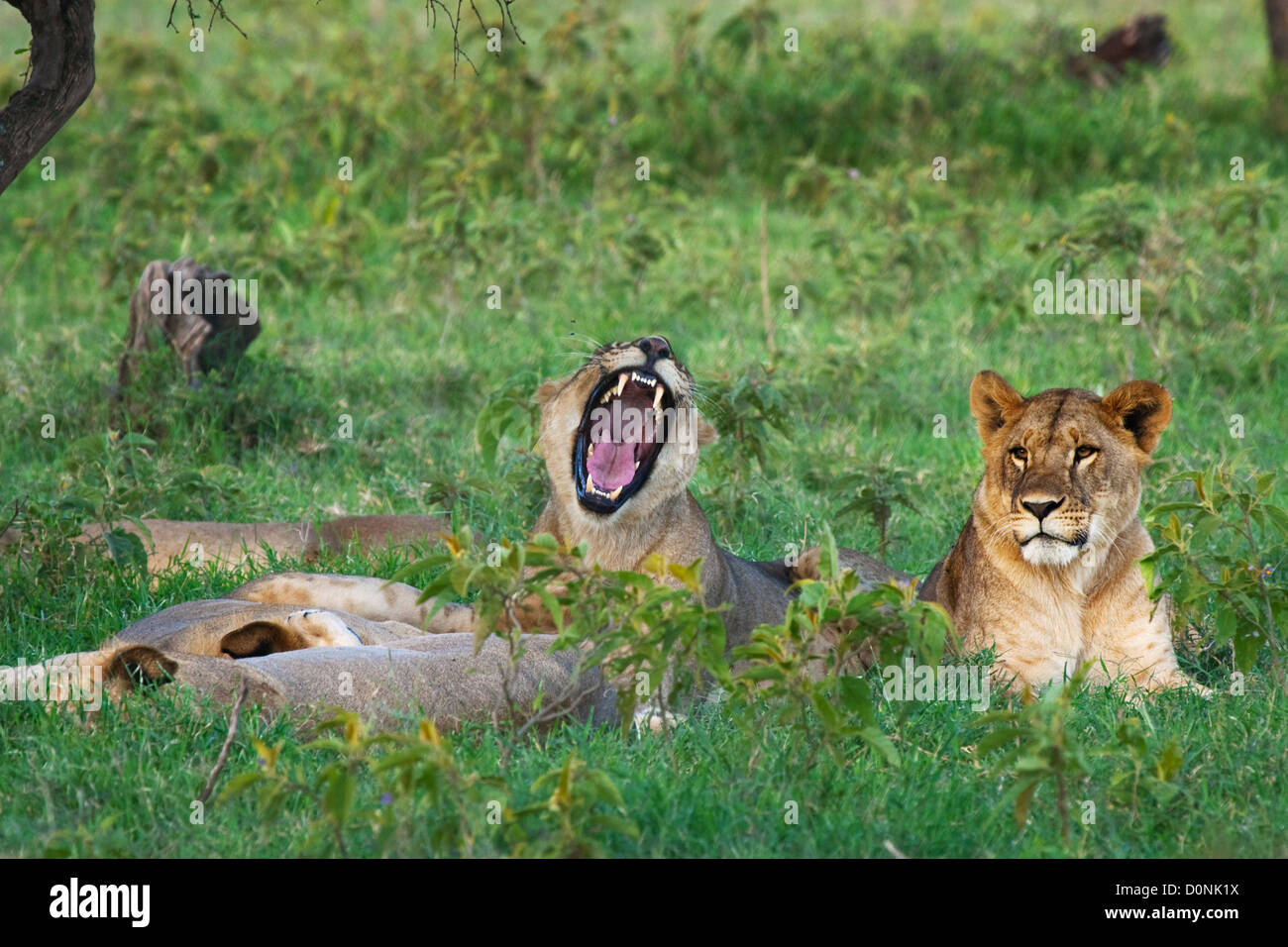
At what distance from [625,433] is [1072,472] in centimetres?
124

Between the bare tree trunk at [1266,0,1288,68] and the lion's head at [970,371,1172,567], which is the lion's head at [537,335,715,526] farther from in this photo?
the bare tree trunk at [1266,0,1288,68]

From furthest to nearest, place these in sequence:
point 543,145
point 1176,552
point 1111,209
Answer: point 543,145 → point 1111,209 → point 1176,552

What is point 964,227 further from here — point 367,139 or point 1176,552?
point 1176,552

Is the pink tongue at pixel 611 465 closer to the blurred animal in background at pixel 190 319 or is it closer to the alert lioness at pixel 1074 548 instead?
the alert lioness at pixel 1074 548

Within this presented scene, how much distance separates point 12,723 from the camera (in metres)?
3.95

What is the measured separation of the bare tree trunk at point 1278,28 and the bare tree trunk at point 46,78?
982cm

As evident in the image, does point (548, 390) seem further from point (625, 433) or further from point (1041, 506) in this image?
point (1041, 506)

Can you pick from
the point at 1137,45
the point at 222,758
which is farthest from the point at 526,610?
the point at 1137,45

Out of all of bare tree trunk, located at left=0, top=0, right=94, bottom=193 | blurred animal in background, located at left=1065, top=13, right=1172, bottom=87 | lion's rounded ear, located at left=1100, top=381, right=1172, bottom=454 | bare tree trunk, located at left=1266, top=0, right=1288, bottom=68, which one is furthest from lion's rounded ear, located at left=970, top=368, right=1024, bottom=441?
blurred animal in background, located at left=1065, top=13, right=1172, bottom=87

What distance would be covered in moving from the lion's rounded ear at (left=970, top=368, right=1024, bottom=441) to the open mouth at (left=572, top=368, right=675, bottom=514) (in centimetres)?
86

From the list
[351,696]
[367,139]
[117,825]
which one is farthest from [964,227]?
[117,825]
